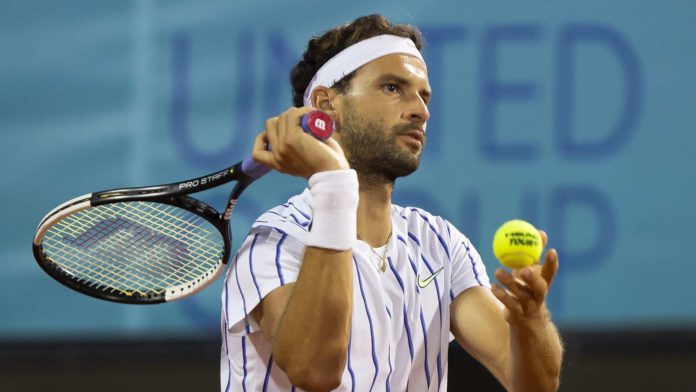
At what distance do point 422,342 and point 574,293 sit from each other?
5.04 ft

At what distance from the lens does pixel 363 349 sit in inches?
114

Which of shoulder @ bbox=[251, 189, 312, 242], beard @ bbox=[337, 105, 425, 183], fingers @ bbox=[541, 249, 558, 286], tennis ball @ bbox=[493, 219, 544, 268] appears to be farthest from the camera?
beard @ bbox=[337, 105, 425, 183]

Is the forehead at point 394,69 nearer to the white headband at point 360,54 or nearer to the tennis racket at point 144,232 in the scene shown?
the white headband at point 360,54

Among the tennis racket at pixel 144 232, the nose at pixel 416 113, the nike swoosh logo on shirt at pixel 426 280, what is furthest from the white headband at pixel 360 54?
the nike swoosh logo on shirt at pixel 426 280

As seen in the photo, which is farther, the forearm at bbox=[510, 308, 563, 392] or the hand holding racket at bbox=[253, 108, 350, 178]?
the forearm at bbox=[510, 308, 563, 392]

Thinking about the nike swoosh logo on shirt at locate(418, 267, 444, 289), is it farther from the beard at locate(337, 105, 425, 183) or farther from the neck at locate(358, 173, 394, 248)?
the beard at locate(337, 105, 425, 183)

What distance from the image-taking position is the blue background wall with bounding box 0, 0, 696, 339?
440 cm

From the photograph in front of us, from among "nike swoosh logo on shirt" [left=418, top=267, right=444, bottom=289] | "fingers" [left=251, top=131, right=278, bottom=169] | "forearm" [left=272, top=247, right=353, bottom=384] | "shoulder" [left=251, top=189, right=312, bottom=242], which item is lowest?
"nike swoosh logo on shirt" [left=418, top=267, right=444, bottom=289]

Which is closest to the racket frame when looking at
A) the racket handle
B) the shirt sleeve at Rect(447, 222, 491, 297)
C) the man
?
the man

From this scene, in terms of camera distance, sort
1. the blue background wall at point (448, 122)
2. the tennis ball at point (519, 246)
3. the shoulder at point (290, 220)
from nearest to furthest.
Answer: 1. the tennis ball at point (519, 246)
2. the shoulder at point (290, 220)
3. the blue background wall at point (448, 122)

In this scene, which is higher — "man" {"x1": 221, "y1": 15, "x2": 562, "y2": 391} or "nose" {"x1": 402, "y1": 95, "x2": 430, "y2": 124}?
"nose" {"x1": 402, "y1": 95, "x2": 430, "y2": 124}

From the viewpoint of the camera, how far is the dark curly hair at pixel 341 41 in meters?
3.38

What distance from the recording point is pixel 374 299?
2.99 meters

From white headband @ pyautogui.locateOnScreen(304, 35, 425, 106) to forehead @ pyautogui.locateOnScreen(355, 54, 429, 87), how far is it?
2 cm
